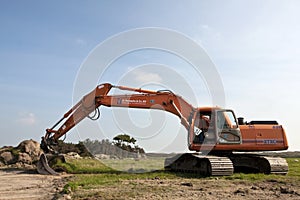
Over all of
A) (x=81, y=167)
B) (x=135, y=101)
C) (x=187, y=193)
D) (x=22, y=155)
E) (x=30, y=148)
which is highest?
(x=135, y=101)

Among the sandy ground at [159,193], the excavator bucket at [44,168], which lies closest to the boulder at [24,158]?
the excavator bucket at [44,168]

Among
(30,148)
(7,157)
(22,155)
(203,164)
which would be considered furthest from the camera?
(30,148)

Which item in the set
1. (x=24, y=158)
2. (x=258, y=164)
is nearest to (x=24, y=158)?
(x=24, y=158)

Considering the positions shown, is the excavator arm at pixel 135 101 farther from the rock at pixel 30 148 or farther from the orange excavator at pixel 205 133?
the rock at pixel 30 148

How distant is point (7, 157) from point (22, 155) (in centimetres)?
79

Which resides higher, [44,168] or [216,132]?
[216,132]

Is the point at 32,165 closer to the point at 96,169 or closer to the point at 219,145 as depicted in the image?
the point at 96,169

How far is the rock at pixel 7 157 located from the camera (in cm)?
1828

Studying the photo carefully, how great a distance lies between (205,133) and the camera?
14531mm

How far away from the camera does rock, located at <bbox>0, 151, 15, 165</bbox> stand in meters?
18.3

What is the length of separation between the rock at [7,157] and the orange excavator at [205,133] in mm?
2955

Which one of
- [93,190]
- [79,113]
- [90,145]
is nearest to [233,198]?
[93,190]

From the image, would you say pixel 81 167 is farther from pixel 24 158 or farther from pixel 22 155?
pixel 22 155

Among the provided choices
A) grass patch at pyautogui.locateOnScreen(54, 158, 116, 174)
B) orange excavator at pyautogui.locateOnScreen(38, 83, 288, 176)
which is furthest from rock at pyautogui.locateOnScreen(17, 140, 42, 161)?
grass patch at pyautogui.locateOnScreen(54, 158, 116, 174)
